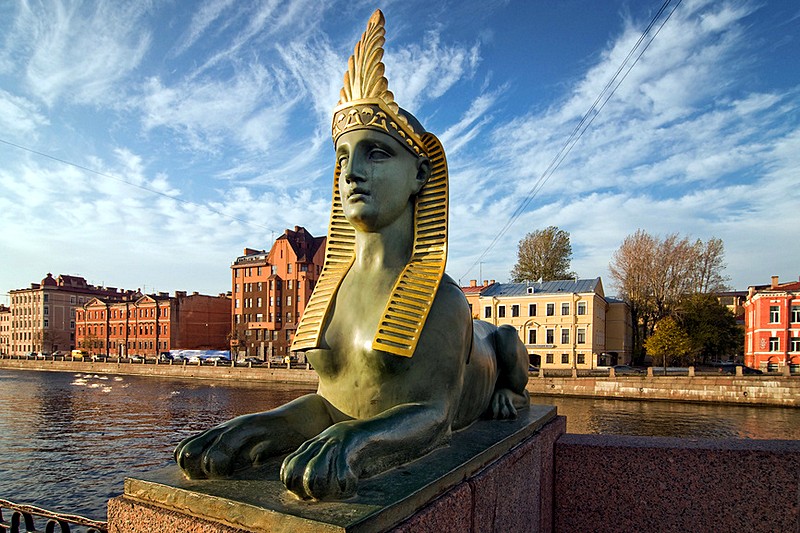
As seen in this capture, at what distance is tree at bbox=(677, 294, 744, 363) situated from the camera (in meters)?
35.3

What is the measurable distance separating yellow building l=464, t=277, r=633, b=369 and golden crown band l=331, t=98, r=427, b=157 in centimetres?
3218

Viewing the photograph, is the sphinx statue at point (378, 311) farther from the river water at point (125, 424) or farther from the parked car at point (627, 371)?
the parked car at point (627, 371)

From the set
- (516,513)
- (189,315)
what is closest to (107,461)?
(516,513)

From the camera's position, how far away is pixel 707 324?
36.0 metres

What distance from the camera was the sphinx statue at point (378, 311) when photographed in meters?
2.16

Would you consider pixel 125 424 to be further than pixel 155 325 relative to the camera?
No

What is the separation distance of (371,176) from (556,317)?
A: 3408 cm

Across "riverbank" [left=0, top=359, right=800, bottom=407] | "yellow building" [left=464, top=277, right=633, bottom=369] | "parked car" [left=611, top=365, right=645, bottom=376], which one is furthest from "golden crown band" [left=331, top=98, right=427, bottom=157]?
"yellow building" [left=464, top=277, right=633, bottom=369]

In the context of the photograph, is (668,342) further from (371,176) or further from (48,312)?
(48,312)

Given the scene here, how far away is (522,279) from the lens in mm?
42969

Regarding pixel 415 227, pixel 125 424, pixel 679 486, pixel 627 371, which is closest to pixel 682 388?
pixel 627 371

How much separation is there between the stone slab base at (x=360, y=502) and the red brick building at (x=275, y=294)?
43598 millimetres

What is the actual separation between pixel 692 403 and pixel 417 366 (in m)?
26.7

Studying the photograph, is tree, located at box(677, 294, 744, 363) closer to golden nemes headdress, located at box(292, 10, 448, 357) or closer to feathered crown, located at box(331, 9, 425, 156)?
golden nemes headdress, located at box(292, 10, 448, 357)
